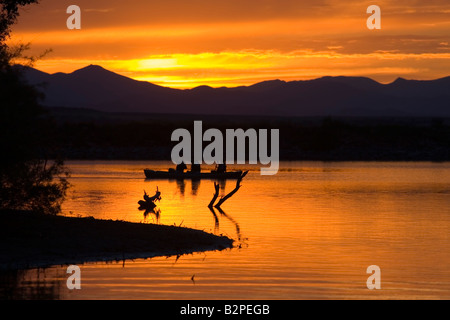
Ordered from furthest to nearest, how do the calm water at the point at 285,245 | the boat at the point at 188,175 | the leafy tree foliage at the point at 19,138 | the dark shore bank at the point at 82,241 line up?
the boat at the point at 188,175 < the leafy tree foliage at the point at 19,138 < the dark shore bank at the point at 82,241 < the calm water at the point at 285,245

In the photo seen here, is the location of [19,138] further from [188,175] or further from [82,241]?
[188,175]

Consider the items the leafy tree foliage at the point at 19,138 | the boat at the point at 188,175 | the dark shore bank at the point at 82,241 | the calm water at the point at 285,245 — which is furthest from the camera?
the boat at the point at 188,175

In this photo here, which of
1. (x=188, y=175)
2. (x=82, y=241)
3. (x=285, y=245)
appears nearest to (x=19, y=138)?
(x=82, y=241)

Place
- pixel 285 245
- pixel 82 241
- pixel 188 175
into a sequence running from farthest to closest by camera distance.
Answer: pixel 188 175
pixel 285 245
pixel 82 241

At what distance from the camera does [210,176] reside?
194 feet

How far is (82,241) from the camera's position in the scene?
22797 mm

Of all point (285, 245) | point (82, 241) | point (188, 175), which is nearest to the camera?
point (82, 241)

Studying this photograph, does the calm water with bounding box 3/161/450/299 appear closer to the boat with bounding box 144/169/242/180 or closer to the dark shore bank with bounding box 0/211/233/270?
the dark shore bank with bounding box 0/211/233/270

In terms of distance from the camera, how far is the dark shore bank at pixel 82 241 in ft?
70.7

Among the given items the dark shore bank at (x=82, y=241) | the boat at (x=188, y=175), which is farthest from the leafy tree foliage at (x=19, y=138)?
the boat at (x=188, y=175)

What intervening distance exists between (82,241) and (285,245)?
5.89 meters

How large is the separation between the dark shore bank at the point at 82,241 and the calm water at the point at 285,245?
66 centimetres

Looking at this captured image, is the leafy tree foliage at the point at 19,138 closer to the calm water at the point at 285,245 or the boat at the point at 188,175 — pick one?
the calm water at the point at 285,245
